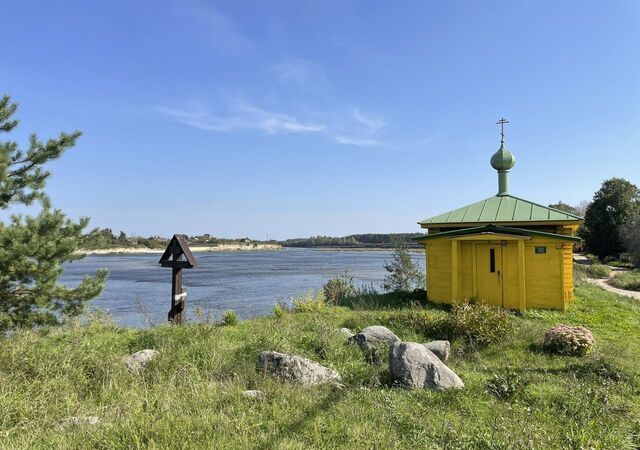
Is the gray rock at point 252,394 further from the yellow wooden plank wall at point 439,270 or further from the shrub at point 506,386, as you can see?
the yellow wooden plank wall at point 439,270

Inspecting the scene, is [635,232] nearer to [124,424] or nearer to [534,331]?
[534,331]

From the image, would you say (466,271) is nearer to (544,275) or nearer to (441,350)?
(544,275)

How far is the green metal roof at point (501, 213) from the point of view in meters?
12.7

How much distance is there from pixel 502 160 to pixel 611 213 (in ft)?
101

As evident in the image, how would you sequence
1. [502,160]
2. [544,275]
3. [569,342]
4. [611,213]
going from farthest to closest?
1. [611,213]
2. [502,160]
3. [544,275]
4. [569,342]

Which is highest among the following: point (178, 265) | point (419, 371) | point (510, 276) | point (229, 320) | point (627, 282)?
point (178, 265)

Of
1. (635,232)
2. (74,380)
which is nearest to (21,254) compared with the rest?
(74,380)

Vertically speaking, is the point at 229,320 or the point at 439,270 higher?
the point at 439,270

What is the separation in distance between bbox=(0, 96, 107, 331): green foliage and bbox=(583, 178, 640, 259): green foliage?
137ft

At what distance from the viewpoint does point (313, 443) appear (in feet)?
12.4

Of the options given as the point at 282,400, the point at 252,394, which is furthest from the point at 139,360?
the point at 282,400

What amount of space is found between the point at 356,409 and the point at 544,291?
925 centimetres

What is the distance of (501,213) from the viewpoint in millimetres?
13500

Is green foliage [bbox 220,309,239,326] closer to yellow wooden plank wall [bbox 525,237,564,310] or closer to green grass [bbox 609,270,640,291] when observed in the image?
yellow wooden plank wall [bbox 525,237,564,310]
